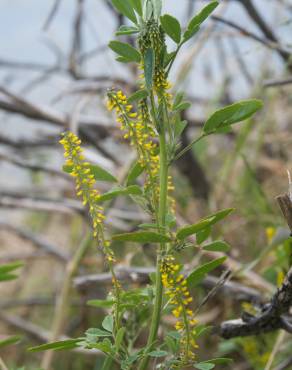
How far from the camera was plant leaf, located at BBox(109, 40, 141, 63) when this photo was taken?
475 mm

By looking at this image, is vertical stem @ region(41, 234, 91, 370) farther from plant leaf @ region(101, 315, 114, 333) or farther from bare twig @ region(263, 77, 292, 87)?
plant leaf @ region(101, 315, 114, 333)

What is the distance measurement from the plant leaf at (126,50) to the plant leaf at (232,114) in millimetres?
80

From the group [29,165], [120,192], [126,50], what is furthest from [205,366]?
[29,165]

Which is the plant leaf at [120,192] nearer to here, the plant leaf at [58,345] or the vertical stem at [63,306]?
the plant leaf at [58,345]

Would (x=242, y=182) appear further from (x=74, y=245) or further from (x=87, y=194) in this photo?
(x=87, y=194)

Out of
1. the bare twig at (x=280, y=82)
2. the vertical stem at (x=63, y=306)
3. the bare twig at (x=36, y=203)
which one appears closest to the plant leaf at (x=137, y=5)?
the bare twig at (x=280, y=82)

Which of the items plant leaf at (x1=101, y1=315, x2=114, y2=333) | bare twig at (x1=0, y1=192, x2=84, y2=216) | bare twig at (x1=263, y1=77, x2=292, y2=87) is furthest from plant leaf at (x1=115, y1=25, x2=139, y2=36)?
bare twig at (x1=0, y1=192, x2=84, y2=216)

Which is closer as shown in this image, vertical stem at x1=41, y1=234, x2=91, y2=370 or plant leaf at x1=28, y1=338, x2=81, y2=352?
plant leaf at x1=28, y1=338, x2=81, y2=352

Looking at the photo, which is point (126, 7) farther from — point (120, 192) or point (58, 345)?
point (58, 345)

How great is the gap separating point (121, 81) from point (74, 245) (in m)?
0.55

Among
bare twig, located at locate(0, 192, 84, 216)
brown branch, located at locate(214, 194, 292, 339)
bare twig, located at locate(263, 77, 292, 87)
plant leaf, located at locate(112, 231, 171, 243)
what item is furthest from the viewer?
bare twig, located at locate(0, 192, 84, 216)

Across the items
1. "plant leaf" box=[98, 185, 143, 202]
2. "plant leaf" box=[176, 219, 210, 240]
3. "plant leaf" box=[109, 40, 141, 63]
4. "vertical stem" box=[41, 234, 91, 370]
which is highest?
"plant leaf" box=[109, 40, 141, 63]

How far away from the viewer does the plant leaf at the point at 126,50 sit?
1.56ft

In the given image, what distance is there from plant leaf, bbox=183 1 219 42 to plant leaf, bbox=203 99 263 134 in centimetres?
7
